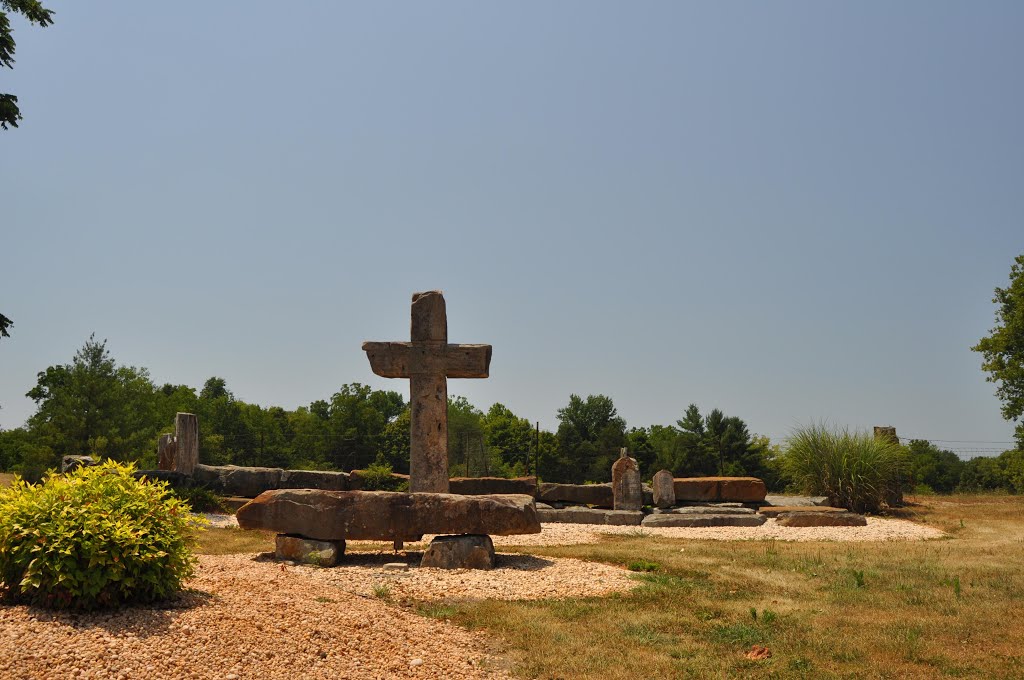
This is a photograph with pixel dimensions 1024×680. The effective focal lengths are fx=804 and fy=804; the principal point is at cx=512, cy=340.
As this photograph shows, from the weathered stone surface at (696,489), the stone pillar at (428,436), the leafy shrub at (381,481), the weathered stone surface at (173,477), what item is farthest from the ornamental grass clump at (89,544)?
the weathered stone surface at (696,489)

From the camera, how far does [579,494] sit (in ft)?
65.9

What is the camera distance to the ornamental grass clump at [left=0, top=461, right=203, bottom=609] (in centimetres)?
602

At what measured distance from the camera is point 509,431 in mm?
43875

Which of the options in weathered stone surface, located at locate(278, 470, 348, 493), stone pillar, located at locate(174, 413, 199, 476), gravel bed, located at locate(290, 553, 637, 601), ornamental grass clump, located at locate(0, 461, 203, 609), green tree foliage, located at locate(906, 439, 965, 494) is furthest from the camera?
green tree foliage, located at locate(906, 439, 965, 494)

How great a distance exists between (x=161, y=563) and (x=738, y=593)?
591 cm

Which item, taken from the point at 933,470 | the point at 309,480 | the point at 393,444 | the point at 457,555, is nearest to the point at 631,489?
the point at 309,480

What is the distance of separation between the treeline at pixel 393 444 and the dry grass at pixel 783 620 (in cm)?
Result: 1207

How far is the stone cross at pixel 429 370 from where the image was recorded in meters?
12.6

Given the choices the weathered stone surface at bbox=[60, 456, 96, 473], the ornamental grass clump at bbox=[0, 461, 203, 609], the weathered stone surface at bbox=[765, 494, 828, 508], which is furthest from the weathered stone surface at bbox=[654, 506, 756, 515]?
the ornamental grass clump at bbox=[0, 461, 203, 609]

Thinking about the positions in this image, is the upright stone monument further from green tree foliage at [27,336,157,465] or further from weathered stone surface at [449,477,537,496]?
green tree foliage at [27,336,157,465]

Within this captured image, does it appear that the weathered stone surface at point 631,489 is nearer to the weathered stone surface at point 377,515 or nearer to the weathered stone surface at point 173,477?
the weathered stone surface at point 377,515

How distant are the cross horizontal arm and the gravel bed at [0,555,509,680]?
570 centimetres

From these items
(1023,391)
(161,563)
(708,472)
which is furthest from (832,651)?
(1023,391)

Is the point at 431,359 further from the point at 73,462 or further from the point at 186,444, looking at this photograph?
the point at 73,462
